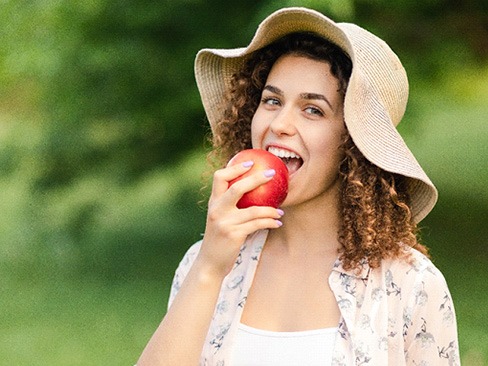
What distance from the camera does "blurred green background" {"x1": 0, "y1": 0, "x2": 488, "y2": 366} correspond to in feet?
19.9

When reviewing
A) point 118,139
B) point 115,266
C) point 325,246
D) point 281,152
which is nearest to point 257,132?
point 281,152

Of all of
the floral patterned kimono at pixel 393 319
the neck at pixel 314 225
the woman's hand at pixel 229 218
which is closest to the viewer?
the woman's hand at pixel 229 218

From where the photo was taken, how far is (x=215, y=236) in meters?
2.31

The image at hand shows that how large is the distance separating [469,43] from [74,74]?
2706 mm

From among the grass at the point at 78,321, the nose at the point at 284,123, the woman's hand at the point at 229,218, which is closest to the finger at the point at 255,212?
the woman's hand at the point at 229,218

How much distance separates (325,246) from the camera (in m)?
2.74

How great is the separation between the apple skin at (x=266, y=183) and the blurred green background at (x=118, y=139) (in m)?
2.59

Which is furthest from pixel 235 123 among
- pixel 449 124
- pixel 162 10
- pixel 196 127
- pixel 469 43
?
pixel 449 124

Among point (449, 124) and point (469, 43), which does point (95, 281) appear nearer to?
point (469, 43)

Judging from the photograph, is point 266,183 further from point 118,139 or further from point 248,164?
point 118,139

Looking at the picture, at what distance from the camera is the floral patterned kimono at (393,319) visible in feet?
8.20

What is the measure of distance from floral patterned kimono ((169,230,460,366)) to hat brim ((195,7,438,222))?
218 mm

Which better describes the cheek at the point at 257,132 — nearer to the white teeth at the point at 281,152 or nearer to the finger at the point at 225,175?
the white teeth at the point at 281,152

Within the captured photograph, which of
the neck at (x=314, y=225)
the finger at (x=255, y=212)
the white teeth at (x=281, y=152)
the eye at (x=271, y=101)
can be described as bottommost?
the neck at (x=314, y=225)
